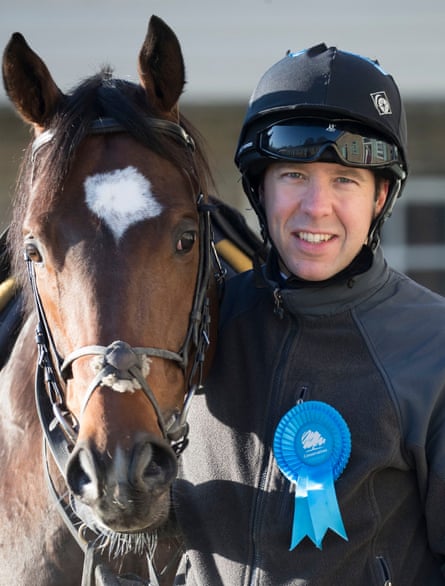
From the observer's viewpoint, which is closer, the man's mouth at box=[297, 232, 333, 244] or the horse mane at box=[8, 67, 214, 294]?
the horse mane at box=[8, 67, 214, 294]

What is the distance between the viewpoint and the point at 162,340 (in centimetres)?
212

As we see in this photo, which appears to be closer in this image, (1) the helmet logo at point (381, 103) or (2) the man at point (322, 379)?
(2) the man at point (322, 379)

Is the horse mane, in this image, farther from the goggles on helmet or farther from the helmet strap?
the helmet strap

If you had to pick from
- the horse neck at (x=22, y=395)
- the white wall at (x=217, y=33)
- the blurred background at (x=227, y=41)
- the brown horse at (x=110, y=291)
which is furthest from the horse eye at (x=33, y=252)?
the white wall at (x=217, y=33)

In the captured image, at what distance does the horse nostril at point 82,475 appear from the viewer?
1894 mm

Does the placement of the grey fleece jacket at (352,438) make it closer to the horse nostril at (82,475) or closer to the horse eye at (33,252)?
the horse nostril at (82,475)

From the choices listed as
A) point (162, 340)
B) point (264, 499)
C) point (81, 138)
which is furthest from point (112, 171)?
point (264, 499)

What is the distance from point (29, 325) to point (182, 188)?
2.43 feet

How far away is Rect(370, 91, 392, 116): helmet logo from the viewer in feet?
7.97

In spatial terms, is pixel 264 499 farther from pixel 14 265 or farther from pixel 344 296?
pixel 14 265

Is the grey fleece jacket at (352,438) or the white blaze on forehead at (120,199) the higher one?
the white blaze on forehead at (120,199)

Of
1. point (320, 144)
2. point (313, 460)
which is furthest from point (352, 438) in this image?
point (320, 144)

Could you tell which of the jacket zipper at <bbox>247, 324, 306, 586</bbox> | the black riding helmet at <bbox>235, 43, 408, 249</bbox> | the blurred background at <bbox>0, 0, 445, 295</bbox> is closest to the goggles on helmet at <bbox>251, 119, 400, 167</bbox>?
the black riding helmet at <bbox>235, 43, 408, 249</bbox>

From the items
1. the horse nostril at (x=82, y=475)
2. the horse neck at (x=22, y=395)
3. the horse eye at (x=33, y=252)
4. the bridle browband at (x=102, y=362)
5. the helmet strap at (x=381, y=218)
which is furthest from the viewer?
the horse neck at (x=22, y=395)
